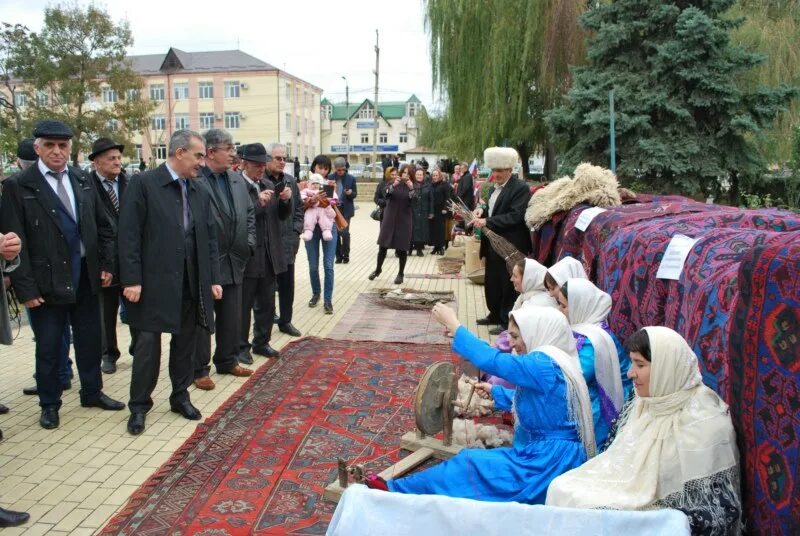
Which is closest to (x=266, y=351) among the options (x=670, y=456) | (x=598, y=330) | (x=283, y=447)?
(x=283, y=447)

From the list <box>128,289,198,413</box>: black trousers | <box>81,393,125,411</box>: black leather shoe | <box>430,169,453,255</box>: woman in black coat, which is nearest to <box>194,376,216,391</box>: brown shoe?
<box>128,289,198,413</box>: black trousers

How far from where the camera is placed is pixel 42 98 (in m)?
23.3

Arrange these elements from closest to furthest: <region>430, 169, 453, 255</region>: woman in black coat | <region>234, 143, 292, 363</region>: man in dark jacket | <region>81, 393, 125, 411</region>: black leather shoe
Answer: <region>81, 393, 125, 411</region>: black leather shoe → <region>234, 143, 292, 363</region>: man in dark jacket → <region>430, 169, 453, 255</region>: woman in black coat

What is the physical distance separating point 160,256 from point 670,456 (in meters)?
3.31

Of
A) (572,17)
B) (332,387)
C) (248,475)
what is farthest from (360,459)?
(572,17)

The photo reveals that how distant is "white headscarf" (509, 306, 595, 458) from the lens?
3.16 m

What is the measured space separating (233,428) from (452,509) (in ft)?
8.12

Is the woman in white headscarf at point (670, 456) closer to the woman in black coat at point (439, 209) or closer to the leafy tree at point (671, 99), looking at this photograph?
the leafy tree at point (671, 99)

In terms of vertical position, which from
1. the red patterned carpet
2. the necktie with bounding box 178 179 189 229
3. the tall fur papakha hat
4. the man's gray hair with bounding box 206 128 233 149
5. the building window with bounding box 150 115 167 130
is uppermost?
the building window with bounding box 150 115 167 130

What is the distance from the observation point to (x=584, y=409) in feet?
10.5

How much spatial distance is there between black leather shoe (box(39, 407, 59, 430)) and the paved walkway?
5 cm

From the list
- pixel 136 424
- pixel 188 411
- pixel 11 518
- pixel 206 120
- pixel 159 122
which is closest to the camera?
pixel 11 518

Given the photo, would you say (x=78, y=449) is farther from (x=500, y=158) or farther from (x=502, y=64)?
(x=502, y=64)

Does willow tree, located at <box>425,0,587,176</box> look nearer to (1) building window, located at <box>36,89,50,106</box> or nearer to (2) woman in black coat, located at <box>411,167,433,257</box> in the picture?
(2) woman in black coat, located at <box>411,167,433,257</box>
